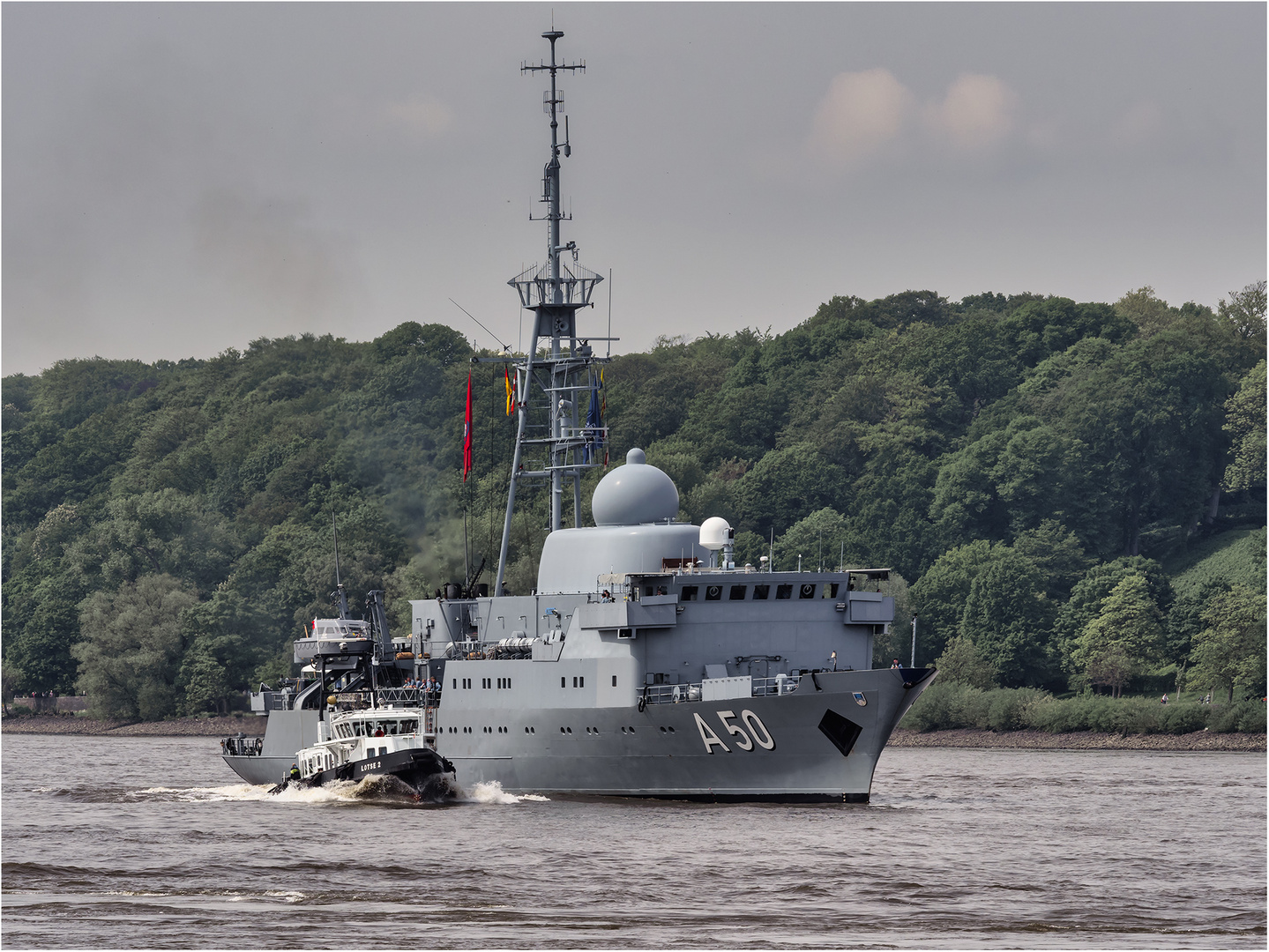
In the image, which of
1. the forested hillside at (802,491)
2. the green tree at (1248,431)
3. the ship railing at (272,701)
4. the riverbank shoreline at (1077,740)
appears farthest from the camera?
the green tree at (1248,431)

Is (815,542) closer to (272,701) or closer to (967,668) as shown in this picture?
(967,668)

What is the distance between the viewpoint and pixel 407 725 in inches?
2115

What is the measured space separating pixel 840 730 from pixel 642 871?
447 inches

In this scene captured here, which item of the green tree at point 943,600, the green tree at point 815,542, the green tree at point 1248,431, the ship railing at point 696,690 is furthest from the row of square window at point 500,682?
the green tree at point 1248,431

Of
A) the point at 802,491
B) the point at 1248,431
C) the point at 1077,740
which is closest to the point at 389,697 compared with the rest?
the point at 1077,740

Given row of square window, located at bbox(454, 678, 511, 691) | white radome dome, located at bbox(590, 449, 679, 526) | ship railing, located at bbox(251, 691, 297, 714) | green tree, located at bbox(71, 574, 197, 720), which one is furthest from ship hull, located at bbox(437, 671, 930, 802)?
green tree, located at bbox(71, 574, 197, 720)

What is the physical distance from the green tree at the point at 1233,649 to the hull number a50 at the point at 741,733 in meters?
43.3

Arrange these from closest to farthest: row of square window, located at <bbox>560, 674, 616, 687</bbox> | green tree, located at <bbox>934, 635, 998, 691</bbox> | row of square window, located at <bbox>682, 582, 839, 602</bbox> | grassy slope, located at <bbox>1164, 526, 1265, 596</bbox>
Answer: row of square window, located at <bbox>682, 582, 839, 602</bbox> < row of square window, located at <bbox>560, 674, 616, 687</bbox> < green tree, located at <bbox>934, 635, 998, 691</bbox> < grassy slope, located at <bbox>1164, 526, 1265, 596</bbox>

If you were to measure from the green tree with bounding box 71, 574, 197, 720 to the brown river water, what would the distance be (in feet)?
170

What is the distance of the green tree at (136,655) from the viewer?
353 ft

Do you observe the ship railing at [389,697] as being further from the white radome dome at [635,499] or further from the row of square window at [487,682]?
the white radome dome at [635,499]

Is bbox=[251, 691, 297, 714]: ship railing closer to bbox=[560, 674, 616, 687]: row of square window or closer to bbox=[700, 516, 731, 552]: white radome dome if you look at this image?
bbox=[560, 674, 616, 687]: row of square window

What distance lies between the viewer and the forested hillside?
94.6 metres

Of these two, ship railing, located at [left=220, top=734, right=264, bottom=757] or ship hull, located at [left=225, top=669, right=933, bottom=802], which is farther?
ship railing, located at [left=220, top=734, right=264, bottom=757]
